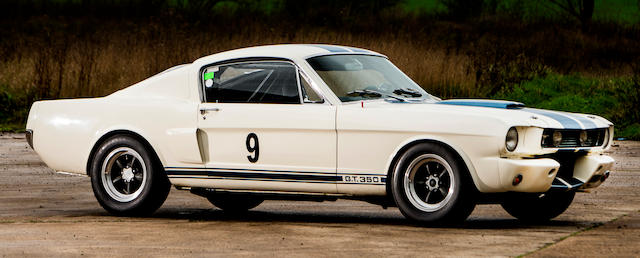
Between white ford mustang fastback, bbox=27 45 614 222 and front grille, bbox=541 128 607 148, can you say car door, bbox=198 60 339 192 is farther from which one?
front grille, bbox=541 128 607 148

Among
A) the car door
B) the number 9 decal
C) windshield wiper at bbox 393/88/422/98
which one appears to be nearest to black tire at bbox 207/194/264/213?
the car door

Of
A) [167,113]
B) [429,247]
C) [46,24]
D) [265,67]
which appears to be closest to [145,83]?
[167,113]

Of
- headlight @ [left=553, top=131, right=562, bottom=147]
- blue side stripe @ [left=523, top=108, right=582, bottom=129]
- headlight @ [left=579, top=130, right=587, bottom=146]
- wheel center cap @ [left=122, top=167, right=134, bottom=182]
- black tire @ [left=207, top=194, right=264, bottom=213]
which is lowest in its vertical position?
black tire @ [left=207, top=194, right=264, bottom=213]

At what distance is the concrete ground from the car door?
1.23 feet

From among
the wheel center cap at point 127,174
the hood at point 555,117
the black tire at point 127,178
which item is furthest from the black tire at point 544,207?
the wheel center cap at point 127,174

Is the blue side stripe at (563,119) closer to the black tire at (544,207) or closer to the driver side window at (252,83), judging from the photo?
the black tire at (544,207)

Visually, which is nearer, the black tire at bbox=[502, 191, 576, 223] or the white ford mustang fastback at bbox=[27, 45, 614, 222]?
the white ford mustang fastback at bbox=[27, 45, 614, 222]

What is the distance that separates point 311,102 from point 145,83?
5.65 feet

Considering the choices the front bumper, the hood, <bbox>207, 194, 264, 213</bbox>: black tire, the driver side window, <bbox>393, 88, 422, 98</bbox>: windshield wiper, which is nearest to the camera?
the front bumper

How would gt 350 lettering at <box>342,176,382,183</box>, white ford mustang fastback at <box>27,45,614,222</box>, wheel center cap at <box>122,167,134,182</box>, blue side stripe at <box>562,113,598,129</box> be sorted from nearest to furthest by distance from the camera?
white ford mustang fastback at <box>27,45,614,222</box> → gt 350 lettering at <box>342,176,382,183</box> → blue side stripe at <box>562,113,598,129</box> → wheel center cap at <box>122,167,134,182</box>

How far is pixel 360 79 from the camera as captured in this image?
9445mm

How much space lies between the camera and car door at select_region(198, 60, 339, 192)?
9.11 m

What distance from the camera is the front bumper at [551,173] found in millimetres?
8406

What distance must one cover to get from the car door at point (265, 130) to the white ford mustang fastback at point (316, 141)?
1cm
